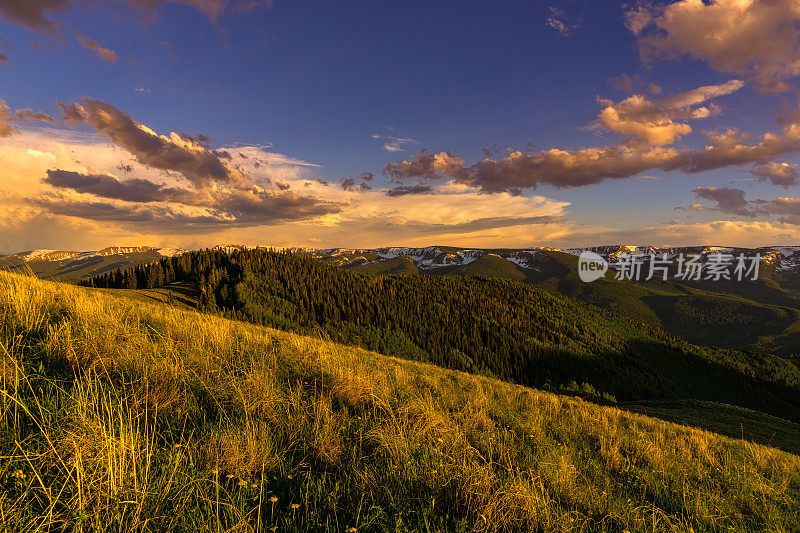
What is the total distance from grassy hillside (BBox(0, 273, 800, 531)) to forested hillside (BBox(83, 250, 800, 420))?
91.1m

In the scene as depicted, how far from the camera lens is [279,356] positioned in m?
8.07

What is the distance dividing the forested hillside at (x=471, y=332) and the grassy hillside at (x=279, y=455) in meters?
91.1

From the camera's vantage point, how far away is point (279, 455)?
409 centimetres

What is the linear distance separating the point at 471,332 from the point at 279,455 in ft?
466

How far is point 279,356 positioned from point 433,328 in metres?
132

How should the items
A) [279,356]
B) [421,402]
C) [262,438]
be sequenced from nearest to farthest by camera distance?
[262,438] → [421,402] → [279,356]

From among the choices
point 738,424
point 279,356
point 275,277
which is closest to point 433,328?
point 275,277

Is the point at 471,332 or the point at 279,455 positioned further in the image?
the point at 471,332

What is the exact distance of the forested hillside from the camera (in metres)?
113

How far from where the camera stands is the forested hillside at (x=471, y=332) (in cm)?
11344

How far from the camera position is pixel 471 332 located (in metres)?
140

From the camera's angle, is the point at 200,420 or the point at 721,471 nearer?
the point at 200,420

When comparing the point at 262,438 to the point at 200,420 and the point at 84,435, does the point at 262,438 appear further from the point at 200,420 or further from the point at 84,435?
the point at 84,435

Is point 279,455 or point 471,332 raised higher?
point 279,455
